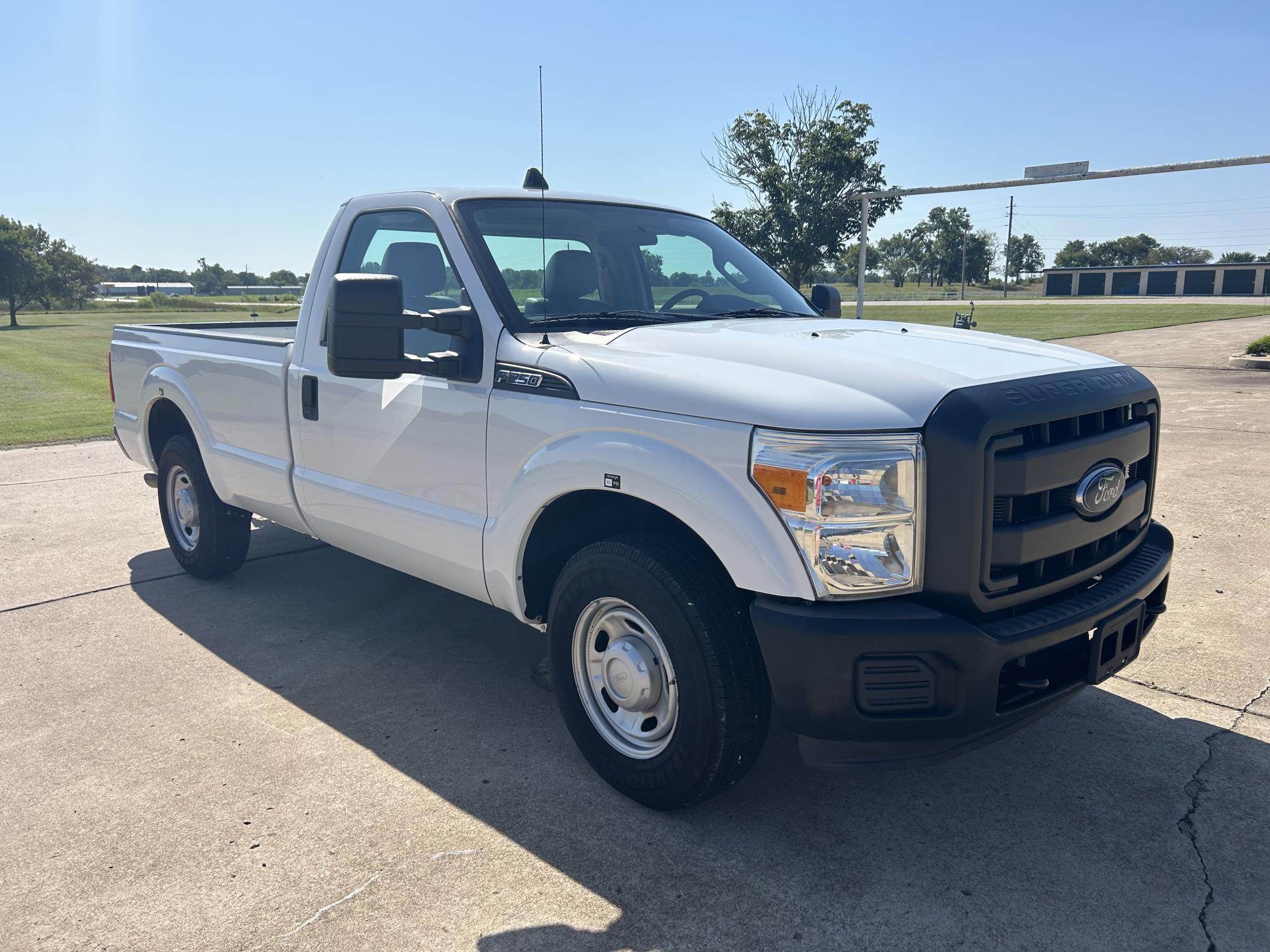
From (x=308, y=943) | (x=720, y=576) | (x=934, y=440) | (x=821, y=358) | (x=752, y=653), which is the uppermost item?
(x=821, y=358)

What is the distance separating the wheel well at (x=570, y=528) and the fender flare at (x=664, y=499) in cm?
5

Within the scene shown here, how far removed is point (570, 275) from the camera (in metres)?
3.91

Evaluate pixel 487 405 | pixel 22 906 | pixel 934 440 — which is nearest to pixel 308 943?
pixel 22 906

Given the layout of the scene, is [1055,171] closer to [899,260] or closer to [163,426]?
[163,426]

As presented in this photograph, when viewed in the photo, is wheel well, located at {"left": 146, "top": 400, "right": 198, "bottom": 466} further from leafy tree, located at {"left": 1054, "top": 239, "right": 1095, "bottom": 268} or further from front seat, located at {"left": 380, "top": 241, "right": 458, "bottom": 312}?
leafy tree, located at {"left": 1054, "top": 239, "right": 1095, "bottom": 268}

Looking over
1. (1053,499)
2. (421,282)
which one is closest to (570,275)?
(421,282)

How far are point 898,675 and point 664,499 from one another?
82 cm

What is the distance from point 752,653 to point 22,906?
217 centimetres

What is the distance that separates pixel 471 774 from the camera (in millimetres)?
3543

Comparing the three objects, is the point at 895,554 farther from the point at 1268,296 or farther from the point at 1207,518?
the point at 1268,296

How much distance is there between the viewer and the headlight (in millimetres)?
2672

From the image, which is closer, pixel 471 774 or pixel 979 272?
pixel 471 774

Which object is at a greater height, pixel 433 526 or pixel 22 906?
pixel 433 526

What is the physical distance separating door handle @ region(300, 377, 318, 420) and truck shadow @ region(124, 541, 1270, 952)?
115 centimetres
